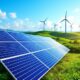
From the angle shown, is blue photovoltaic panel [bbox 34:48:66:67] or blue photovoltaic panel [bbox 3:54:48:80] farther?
blue photovoltaic panel [bbox 34:48:66:67]

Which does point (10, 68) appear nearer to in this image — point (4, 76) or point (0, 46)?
point (0, 46)

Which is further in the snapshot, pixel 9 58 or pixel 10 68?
pixel 9 58

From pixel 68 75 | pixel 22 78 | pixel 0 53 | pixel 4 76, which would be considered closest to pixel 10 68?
pixel 22 78

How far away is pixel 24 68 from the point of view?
1047 centimetres

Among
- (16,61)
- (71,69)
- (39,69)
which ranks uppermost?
(16,61)

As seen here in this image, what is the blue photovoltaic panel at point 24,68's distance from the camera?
9.27 meters

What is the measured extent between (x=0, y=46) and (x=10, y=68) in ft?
9.23

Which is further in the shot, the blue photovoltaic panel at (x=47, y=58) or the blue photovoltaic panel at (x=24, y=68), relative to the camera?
the blue photovoltaic panel at (x=47, y=58)

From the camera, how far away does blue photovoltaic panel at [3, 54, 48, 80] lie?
927 cm

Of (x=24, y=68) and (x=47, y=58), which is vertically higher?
(x=24, y=68)

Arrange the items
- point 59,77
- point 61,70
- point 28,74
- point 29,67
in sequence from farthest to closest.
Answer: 1. point 61,70
2. point 59,77
3. point 29,67
4. point 28,74

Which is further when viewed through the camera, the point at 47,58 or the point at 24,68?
the point at 47,58

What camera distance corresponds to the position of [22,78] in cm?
905

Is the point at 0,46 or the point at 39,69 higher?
the point at 0,46
